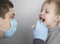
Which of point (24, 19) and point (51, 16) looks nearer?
point (51, 16)

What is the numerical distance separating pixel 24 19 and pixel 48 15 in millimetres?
241

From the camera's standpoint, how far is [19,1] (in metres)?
1.21

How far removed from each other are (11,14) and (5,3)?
2.9 inches

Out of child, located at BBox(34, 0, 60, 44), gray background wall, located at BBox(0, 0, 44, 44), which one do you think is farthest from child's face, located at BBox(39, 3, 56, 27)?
gray background wall, located at BBox(0, 0, 44, 44)

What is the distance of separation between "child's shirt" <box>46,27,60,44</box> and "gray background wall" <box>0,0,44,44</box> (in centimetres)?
25

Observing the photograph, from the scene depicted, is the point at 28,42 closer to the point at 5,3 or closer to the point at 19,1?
the point at 19,1

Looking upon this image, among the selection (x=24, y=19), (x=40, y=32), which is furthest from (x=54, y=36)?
(x=24, y=19)

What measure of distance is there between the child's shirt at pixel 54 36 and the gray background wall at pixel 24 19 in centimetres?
25

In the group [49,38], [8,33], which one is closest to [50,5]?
[49,38]

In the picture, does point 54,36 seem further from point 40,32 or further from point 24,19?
point 24,19

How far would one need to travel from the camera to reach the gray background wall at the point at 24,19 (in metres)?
1.21

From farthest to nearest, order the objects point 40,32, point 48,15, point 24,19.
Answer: point 24,19, point 48,15, point 40,32

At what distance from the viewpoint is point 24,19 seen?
122 cm

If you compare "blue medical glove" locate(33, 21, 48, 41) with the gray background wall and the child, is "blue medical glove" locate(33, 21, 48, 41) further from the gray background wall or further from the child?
the gray background wall
